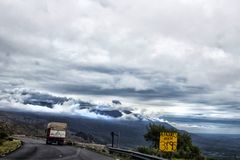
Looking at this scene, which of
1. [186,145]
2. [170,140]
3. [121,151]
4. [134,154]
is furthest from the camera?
[186,145]

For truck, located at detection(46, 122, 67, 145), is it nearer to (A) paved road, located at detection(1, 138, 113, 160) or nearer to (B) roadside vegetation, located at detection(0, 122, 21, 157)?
(B) roadside vegetation, located at detection(0, 122, 21, 157)

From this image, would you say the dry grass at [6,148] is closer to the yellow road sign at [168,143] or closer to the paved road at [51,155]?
the paved road at [51,155]

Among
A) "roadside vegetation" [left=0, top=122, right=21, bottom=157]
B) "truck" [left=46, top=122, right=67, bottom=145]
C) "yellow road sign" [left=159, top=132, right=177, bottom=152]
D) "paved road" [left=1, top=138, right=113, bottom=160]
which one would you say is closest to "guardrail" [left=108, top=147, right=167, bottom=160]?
"yellow road sign" [left=159, top=132, right=177, bottom=152]

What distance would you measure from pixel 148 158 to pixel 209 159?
26.7 metres

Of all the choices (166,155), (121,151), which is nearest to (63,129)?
(121,151)

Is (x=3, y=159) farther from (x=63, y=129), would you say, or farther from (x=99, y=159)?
(x=63, y=129)

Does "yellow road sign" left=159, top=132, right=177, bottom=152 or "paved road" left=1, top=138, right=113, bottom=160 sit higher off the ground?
"yellow road sign" left=159, top=132, right=177, bottom=152

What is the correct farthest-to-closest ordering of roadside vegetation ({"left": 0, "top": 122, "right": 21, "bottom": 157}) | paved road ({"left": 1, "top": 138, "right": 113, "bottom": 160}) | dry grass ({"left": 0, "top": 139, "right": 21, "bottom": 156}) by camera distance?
roadside vegetation ({"left": 0, "top": 122, "right": 21, "bottom": 157}) → dry grass ({"left": 0, "top": 139, "right": 21, "bottom": 156}) → paved road ({"left": 1, "top": 138, "right": 113, "bottom": 160})

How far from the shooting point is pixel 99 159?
38.4 meters

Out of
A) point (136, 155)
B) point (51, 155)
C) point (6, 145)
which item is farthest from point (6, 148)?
point (136, 155)

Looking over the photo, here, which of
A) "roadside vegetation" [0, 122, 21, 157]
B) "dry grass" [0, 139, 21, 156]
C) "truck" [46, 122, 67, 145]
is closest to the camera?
"dry grass" [0, 139, 21, 156]

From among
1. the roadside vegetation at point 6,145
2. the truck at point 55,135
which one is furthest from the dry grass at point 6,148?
the truck at point 55,135

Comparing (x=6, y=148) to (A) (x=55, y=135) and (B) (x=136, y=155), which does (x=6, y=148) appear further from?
(A) (x=55, y=135)

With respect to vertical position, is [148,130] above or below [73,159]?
above
